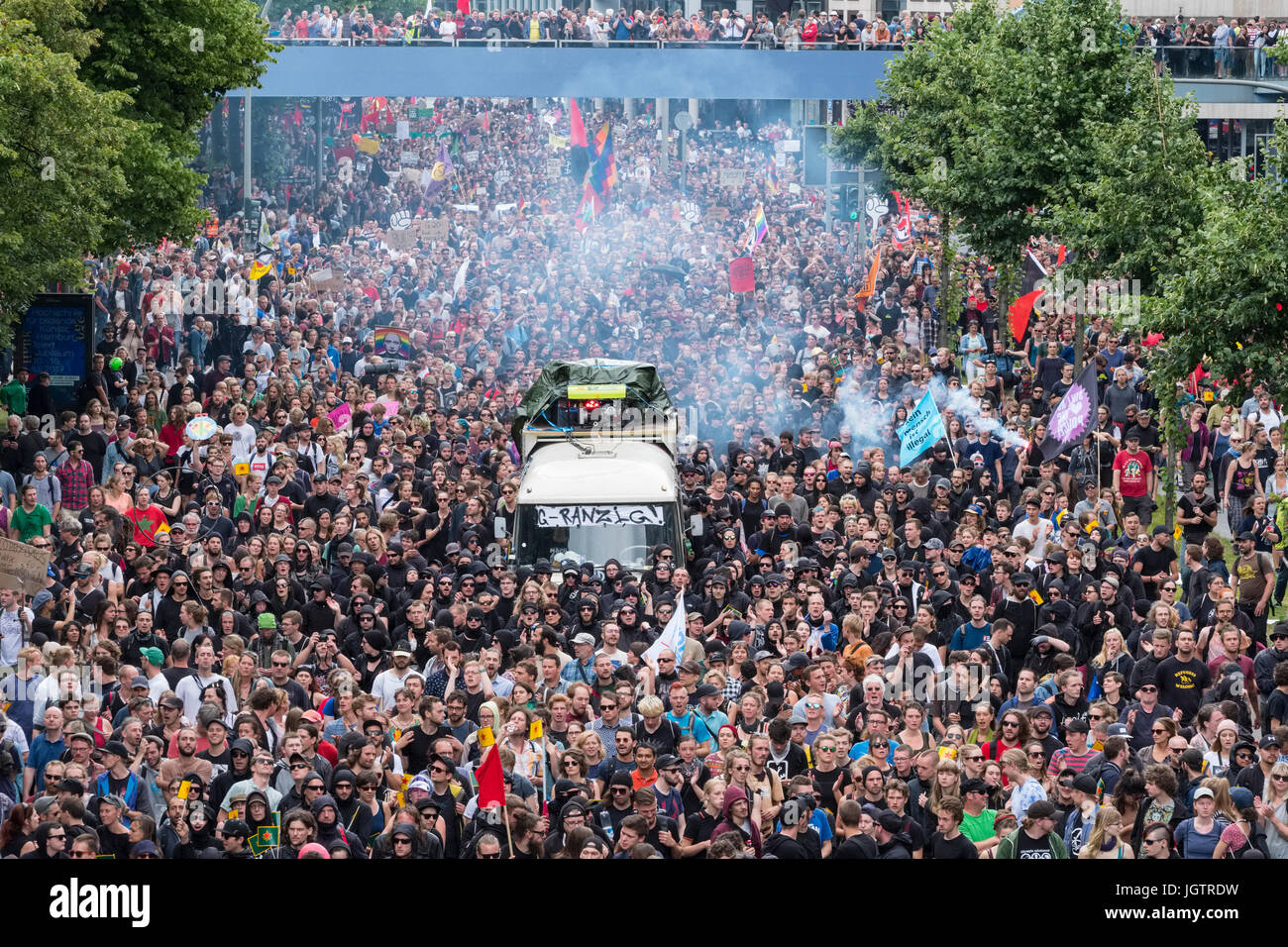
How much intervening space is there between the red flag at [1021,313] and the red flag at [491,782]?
18.1 metres

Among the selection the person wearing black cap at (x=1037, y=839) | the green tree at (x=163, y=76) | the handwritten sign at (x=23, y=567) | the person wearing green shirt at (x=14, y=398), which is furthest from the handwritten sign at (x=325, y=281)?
the person wearing black cap at (x=1037, y=839)

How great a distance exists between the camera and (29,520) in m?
18.5

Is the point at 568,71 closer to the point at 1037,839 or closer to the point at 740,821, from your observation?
the point at 740,821

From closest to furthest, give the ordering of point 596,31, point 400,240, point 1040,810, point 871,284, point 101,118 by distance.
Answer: point 1040,810 → point 101,118 → point 871,284 → point 400,240 → point 596,31

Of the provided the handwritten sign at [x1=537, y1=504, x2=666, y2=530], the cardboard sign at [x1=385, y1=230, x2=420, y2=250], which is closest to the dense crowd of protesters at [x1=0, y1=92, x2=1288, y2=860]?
the handwritten sign at [x1=537, y1=504, x2=666, y2=530]

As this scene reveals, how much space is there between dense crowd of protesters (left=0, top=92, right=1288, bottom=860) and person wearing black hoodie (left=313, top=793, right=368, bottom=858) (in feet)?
0.07

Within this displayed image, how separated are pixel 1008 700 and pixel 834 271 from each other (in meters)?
27.3

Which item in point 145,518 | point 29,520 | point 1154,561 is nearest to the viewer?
point 1154,561

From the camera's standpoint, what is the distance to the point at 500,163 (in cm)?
5862

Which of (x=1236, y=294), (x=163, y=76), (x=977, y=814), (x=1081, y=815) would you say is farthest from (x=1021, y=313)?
(x=1081, y=815)

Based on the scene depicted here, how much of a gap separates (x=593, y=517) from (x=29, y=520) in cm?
501

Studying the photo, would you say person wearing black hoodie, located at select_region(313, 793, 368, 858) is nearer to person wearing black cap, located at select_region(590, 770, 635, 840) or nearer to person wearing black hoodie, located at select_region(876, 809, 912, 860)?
person wearing black cap, located at select_region(590, 770, 635, 840)
